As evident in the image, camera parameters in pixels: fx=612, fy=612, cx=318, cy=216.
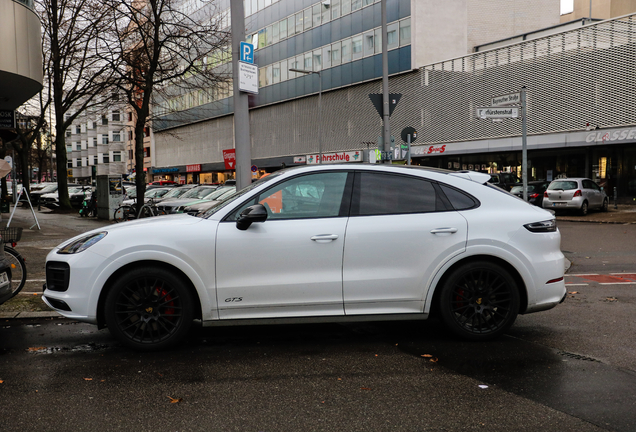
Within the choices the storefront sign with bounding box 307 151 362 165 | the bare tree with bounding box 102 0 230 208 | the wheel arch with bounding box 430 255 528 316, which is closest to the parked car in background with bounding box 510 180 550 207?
the bare tree with bounding box 102 0 230 208

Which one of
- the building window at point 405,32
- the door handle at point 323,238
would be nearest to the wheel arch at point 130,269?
the door handle at point 323,238

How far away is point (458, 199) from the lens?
5500mm

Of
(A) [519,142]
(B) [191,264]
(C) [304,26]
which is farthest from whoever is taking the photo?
(C) [304,26]

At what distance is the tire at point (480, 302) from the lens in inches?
211

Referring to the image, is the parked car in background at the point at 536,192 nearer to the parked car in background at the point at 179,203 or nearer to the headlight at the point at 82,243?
the parked car in background at the point at 179,203

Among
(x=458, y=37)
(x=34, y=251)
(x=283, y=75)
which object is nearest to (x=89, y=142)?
(x=283, y=75)

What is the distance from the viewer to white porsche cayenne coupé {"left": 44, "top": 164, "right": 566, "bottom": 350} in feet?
16.7

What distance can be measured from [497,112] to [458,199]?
9.62m

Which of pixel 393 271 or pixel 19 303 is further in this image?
pixel 19 303

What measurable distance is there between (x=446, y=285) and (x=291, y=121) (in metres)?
46.8

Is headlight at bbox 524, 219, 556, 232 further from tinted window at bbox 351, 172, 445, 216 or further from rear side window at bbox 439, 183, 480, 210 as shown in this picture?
tinted window at bbox 351, 172, 445, 216

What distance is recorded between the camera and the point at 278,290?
5.12m

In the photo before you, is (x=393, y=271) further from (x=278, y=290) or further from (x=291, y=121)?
(x=291, y=121)

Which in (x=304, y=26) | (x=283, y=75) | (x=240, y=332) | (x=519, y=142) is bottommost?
(x=240, y=332)
